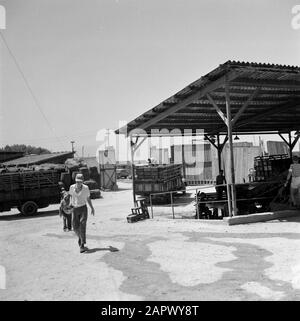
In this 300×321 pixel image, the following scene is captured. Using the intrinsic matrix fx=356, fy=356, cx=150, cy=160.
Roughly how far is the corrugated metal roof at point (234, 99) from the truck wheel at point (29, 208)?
5.63 m

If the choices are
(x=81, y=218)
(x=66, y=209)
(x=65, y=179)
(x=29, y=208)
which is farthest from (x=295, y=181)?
(x=29, y=208)

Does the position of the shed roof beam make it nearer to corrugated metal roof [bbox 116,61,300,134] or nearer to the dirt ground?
corrugated metal roof [bbox 116,61,300,134]

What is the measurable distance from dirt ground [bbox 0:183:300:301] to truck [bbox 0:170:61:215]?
21.2 feet

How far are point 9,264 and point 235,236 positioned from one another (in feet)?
17.2

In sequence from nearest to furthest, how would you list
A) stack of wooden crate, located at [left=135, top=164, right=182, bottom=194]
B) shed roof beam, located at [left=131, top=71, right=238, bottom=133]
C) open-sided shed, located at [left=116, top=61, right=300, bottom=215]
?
shed roof beam, located at [left=131, top=71, right=238, bottom=133], open-sided shed, located at [left=116, top=61, right=300, bottom=215], stack of wooden crate, located at [left=135, top=164, right=182, bottom=194]

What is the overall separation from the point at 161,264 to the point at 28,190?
40.1ft

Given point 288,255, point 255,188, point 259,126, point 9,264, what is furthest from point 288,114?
point 9,264

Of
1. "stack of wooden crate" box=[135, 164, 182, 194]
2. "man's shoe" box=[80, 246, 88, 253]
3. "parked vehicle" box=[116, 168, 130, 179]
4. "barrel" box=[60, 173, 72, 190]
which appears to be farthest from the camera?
"parked vehicle" box=[116, 168, 130, 179]

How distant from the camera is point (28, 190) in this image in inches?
678

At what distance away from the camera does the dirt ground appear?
201 inches

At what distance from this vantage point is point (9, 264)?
7.62m

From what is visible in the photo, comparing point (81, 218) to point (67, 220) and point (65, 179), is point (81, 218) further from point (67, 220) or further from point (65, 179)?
point (65, 179)

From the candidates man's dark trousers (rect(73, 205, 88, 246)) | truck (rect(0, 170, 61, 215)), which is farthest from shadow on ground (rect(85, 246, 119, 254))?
truck (rect(0, 170, 61, 215))
